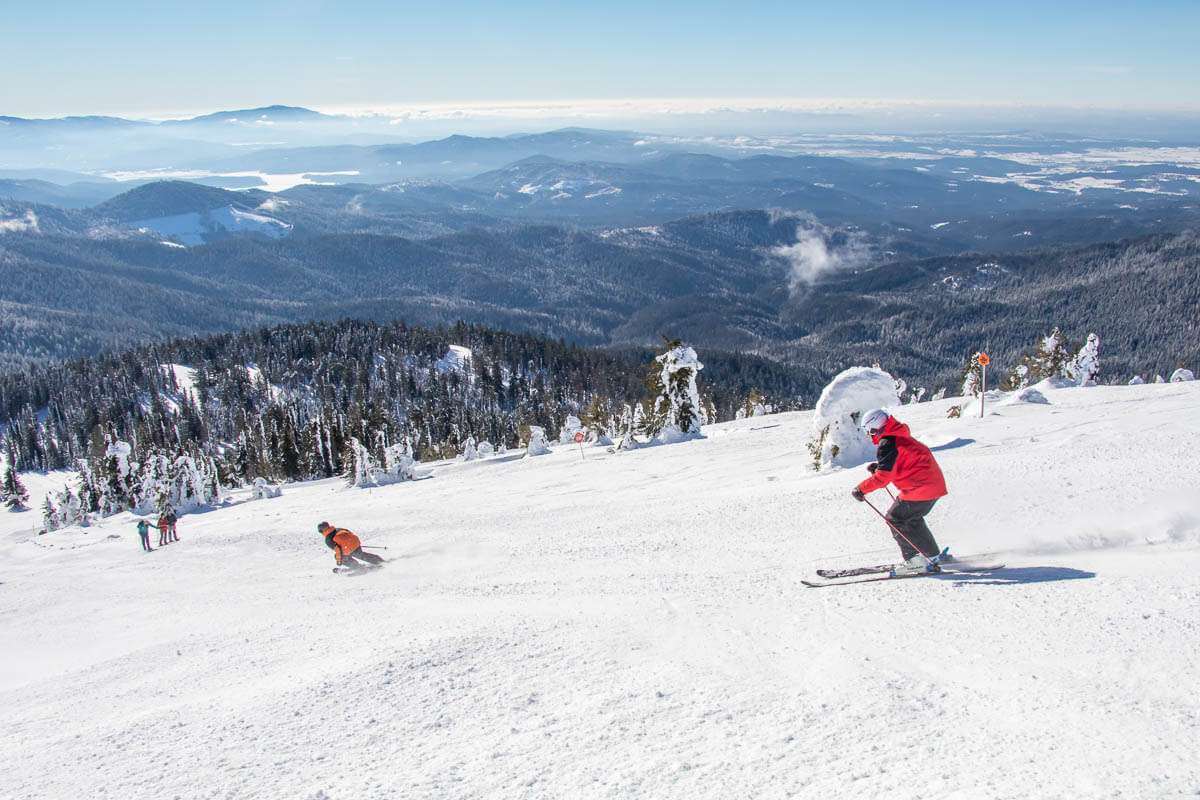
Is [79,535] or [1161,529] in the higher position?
[1161,529]

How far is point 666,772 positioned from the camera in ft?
18.2

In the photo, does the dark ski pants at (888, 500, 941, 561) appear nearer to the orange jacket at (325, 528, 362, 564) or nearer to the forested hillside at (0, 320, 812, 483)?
the orange jacket at (325, 528, 362, 564)

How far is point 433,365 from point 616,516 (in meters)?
163

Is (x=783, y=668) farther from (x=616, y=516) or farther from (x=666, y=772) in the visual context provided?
(x=616, y=516)

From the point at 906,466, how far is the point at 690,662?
4.53 meters

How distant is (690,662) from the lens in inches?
292

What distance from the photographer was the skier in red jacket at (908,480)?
952 cm

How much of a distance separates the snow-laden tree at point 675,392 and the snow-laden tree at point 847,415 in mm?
14968

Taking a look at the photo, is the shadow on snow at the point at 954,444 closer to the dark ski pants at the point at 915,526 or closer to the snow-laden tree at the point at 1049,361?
the dark ski pants at the point at 915,526

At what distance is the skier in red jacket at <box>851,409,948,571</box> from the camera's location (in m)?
9.52

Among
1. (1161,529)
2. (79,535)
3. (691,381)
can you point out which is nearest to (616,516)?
(1161,529)

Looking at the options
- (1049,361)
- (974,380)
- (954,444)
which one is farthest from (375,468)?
(1049,361)

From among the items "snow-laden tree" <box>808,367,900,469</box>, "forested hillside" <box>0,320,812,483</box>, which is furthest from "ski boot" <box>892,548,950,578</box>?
"forested hillside" <box>0,320,812,483</box>

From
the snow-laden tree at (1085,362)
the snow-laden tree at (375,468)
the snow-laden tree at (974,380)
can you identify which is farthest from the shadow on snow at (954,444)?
the snow-laden tree at (1085,362)
